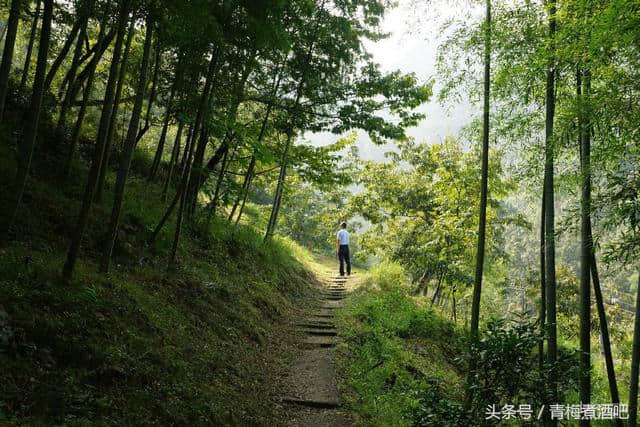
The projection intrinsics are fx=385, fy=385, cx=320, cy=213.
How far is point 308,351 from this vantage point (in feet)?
21.6

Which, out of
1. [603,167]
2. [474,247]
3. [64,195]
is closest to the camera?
[603,167]

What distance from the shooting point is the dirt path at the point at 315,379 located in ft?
15.2

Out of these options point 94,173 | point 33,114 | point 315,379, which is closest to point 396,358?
point 315,379

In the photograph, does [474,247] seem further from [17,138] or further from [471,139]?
[17,138]

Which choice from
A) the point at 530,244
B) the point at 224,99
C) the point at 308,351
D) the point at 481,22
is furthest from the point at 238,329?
the point at 530,244

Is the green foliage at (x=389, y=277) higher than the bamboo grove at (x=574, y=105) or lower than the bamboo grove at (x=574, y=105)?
lower

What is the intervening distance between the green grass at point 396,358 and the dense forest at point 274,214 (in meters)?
0.05

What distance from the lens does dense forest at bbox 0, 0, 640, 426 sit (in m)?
3.33

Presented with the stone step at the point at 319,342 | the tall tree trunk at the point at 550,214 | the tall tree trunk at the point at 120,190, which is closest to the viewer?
the tall tree trunk at the point at 120,190

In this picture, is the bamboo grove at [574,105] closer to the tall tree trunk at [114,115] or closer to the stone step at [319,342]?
the stone step at [319,342]

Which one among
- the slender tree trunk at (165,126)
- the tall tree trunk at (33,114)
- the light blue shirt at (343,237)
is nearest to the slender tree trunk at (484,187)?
the slender tree trunk at (165,126)

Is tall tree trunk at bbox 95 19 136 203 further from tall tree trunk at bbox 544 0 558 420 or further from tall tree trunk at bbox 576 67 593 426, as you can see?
tall tree trunk at bbox 576 67 593 426

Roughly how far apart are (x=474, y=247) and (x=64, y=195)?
923 cm

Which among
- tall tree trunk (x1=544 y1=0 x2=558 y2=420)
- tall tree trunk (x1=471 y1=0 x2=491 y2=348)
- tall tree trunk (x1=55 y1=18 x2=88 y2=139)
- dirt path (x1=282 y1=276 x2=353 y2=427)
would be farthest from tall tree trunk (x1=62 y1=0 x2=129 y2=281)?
tall tree trunk (x1=544 y1=0 x2=558 y2=420)
